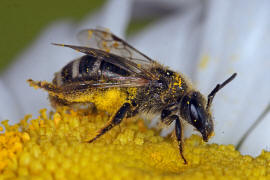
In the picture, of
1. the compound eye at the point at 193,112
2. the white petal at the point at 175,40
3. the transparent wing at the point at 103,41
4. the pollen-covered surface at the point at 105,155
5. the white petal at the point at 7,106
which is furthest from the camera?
the white petal at the point at 175,40

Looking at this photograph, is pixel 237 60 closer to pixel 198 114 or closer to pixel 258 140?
pixel 258 140

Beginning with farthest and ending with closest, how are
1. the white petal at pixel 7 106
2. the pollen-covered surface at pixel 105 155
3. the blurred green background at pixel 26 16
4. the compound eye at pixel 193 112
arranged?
the blurred green background at pixel 26 16 → the white petal at pixel 7 106 → the compound eye at pixel 193 112 → the pollen-covered surface at pixel 105 155

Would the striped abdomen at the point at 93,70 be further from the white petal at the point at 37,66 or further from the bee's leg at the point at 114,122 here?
the white petal at the point at 37,66

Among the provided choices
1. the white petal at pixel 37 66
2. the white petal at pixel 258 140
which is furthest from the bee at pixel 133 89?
the white petal at pixel 37 66

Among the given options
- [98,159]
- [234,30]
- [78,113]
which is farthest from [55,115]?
[234,30]

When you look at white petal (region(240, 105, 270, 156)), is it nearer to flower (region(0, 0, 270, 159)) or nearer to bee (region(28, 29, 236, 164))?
flower (region(0, 0, 270, 159))
